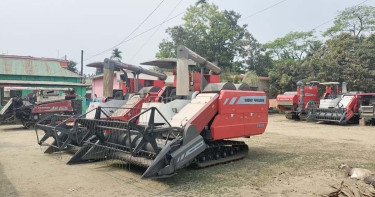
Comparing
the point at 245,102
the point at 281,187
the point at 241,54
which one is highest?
the point at 241,54

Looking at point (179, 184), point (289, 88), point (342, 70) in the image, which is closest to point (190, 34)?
point (289, 88)

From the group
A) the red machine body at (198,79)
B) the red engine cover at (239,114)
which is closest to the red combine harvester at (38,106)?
the red machine body at (198,79)

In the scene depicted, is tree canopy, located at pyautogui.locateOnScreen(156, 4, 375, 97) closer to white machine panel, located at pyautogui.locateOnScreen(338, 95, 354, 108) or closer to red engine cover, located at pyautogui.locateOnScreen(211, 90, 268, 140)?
white machine panel, located at pyautogui.locateOnScreen(338, 95, 354, 108)

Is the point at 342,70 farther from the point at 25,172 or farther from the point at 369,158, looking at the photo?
the point at 25,172

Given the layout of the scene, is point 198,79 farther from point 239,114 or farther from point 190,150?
point 190,150

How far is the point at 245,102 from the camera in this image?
7410 mm

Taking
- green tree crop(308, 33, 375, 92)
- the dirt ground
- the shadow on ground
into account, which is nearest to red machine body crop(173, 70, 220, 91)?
the dirt ground

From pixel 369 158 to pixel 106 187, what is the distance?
6199 millimetres

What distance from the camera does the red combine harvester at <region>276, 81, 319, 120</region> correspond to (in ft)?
64.6

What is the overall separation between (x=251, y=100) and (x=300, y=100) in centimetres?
1323

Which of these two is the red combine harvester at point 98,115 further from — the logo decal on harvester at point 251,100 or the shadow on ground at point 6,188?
the logo decal on harvester at point 251,100

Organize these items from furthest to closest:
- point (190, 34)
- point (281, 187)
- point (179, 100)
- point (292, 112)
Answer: point (190, 34) < point (292, 112) < point (179, 100) < point (281, 187)

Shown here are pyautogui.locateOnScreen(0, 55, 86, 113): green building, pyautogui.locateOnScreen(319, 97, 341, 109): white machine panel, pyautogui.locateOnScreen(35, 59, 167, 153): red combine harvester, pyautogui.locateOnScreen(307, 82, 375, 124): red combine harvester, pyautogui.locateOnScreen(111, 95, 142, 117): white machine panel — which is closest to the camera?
pyautogui.locateOnScreen(35, 59, 167, 153): red combine harvester

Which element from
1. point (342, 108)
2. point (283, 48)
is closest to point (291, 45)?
point (283, 48)
